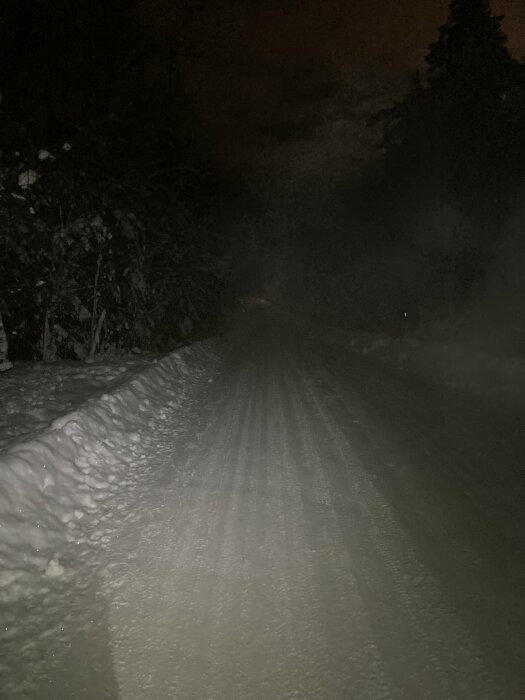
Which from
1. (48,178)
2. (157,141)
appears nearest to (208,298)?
(157,141)

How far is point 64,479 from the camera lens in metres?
4.80

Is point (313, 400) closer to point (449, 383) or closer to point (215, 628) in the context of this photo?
point (449, 383)

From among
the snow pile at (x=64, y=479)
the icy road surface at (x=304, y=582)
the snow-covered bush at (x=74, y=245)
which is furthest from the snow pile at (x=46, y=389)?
the icy road surface at (x=304, y=582)

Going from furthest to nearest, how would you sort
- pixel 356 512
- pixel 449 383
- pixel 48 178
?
pixel 449 383, pixel 48 178, pixel 356 512

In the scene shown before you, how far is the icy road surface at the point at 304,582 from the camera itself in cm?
257

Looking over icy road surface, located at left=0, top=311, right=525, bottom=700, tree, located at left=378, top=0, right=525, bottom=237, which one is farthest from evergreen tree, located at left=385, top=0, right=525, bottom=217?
icy road surface, located at left=0, top=311, right=525, bottom=700

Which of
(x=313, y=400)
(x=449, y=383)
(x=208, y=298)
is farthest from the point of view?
(x=208, y=298)

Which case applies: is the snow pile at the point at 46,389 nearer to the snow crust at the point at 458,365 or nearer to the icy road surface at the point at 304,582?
the icy road surface at the point at 304,582

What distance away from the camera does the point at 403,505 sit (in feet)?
15.3

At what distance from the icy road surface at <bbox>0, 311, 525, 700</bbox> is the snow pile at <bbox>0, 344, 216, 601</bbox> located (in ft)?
1.10

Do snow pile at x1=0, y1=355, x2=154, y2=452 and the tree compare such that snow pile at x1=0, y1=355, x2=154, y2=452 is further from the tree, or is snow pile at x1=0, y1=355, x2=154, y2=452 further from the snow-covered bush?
the tree

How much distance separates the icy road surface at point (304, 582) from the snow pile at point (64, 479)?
0.34m

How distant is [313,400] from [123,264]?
21.8 feet

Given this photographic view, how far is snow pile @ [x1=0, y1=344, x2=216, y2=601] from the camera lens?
11.8ft
